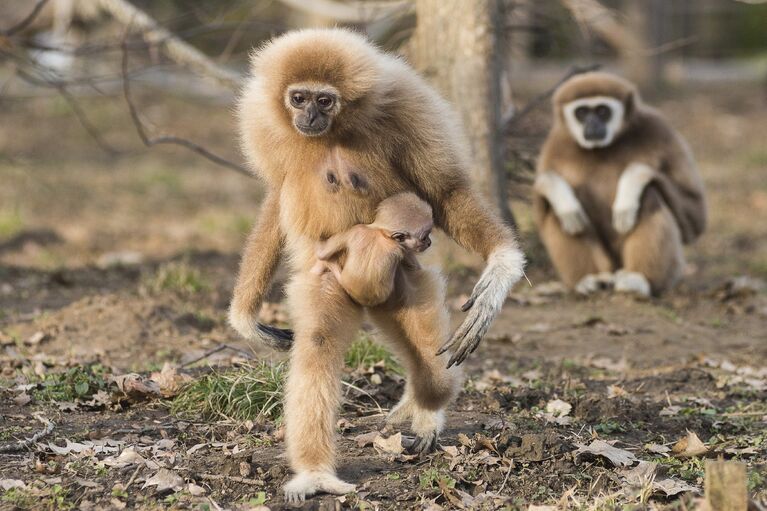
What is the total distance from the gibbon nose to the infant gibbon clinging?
5330 millimetres

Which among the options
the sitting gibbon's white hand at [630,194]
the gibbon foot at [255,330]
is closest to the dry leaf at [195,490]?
the gibbon foot at [255,330]

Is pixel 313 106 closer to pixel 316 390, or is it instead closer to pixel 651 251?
pixel 316 390

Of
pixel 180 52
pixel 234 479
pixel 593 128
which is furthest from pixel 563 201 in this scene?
pixel 234 479

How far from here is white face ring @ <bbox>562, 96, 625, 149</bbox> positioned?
10086mm

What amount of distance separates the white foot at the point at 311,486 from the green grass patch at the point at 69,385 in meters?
1.95

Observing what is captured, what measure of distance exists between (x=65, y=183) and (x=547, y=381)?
10.8 m

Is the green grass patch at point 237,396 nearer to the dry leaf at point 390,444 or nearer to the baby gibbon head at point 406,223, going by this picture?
the dry leaf at point 390,444

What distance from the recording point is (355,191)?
16.7ft

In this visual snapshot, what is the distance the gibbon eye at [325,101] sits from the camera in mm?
5035

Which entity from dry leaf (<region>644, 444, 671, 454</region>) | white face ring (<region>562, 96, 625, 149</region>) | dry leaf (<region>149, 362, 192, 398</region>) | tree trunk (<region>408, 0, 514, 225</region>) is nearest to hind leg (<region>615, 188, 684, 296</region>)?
white face ring (<region>562, 96, 625, 149</region>)

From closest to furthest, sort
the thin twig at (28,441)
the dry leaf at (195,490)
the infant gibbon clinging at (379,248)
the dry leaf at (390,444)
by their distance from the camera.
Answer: the dry leaf at (195,490)
the infant gibbon clinging at (379,248)
the thin twig at (28,441)
the dry leaf at (390,444)

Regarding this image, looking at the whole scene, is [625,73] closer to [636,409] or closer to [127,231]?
[127,231]

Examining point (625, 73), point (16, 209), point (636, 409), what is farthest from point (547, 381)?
point (625, 73)

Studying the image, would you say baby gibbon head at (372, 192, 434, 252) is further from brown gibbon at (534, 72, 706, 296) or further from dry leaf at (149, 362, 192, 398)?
brown gibbon at (534, 72, 706, 296)
